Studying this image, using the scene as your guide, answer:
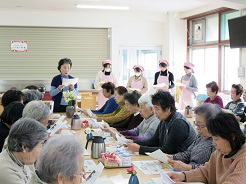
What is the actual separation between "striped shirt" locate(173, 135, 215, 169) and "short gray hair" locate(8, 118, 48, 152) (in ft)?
4.28

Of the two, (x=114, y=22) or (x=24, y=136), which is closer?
(x=24, y=136)

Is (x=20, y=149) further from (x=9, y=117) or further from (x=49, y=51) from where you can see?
(x=49, y=51)

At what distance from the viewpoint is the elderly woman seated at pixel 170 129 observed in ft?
10.6

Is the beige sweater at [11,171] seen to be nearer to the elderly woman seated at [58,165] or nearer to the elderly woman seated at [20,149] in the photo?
the elderly woman seated at [20,149]

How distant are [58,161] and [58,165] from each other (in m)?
0.02

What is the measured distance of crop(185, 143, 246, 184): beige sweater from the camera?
7.09ft

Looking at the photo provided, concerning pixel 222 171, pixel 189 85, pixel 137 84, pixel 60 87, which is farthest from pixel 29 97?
pixel 189 85

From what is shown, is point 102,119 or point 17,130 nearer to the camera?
point 17,130

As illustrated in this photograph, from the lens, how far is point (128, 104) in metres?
4.63

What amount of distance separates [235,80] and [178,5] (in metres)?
2.38

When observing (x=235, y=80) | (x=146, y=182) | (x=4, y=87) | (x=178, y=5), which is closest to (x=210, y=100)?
(x=235, y=80)

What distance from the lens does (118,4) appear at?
884 cm

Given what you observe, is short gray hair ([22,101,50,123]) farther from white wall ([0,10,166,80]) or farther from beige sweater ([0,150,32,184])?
white wall ([0,10,166,80])

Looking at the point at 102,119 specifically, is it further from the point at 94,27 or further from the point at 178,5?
the point at 94,27
